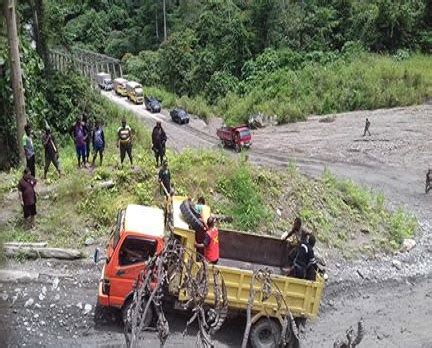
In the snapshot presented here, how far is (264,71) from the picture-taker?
179ft

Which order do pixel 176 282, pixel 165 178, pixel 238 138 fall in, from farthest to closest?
pixel 238 138 < pixel 165 178 < pixel 176 282

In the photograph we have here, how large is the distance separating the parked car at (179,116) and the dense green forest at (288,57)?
7.87ft

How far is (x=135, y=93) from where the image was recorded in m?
59.2

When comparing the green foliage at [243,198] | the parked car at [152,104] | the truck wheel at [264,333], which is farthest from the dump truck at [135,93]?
the truck wheel at [264,333]

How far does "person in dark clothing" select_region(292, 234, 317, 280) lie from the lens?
43.9ft

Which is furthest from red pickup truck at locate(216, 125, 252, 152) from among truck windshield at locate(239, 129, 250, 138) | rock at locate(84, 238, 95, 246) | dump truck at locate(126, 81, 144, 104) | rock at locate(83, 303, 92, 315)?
rock at locate(83, 303, 92, 315)

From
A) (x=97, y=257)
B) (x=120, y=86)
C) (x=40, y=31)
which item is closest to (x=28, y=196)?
(x=97, y=257)

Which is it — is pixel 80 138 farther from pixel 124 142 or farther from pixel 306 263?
pixel 306 263

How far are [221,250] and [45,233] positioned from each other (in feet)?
13.4

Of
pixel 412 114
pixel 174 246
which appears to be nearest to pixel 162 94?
pixel 412 114

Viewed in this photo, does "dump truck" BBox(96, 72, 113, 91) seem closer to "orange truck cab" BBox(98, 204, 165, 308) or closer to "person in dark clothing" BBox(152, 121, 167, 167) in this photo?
"person in dark clothing" BBox(152, 121, 167, 167)

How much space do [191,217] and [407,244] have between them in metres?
7.90

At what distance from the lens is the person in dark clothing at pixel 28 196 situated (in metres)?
15.2

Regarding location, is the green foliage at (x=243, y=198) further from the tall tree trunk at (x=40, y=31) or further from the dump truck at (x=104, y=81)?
the dump truck at (x=104, y=81)
